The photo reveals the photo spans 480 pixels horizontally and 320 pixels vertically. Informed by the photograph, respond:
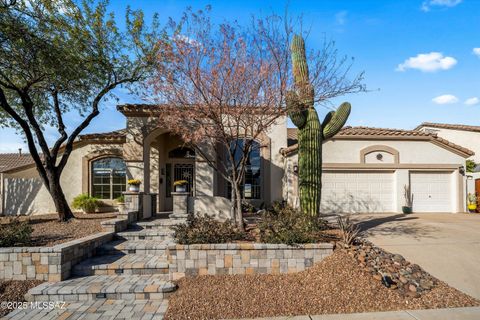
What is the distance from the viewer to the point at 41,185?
41.7 feet

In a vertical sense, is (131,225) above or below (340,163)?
below

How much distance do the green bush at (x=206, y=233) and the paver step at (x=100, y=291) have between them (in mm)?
957

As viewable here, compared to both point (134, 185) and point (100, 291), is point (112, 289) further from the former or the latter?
point (134, 185)

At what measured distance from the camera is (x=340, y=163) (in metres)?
12.9

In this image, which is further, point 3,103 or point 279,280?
point 3,103

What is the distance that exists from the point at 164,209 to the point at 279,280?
8317mm

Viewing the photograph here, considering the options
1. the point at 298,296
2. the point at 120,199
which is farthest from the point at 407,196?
the point at 120,199

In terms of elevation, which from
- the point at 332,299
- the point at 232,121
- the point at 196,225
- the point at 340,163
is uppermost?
the point at 232,121

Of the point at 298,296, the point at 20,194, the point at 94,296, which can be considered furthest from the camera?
the point at 20,194

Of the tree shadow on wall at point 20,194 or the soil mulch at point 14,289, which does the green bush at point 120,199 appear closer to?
the tree shadow on wall at point 20,194

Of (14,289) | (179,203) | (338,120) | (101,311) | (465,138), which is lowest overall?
(101,311)

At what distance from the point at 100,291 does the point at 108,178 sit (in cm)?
919

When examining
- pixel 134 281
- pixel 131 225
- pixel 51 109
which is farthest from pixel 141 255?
pixel 51 109

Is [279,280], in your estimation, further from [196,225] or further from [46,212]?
[46,212]
